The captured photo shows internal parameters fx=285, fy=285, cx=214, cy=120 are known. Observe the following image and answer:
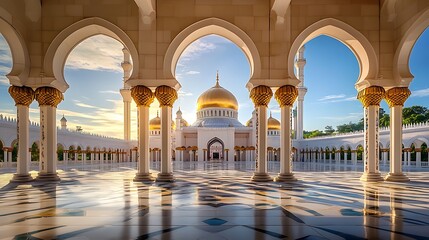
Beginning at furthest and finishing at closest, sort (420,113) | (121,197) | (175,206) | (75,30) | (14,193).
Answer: (420,113) → (75,30) → (14,193) → (121,197) → (175,206)

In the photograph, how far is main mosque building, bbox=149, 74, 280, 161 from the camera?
31.5 m

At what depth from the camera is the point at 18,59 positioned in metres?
7.08

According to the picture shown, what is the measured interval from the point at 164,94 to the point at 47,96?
3022mm

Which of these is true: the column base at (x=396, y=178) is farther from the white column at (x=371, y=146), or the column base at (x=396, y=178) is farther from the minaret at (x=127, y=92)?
the minaret at (x=127, y=92)

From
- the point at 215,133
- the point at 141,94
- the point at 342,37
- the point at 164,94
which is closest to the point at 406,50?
the point at 342,37

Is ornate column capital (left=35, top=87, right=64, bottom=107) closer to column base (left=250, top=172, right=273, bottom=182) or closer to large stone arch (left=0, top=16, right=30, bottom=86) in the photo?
large stone arch (left=0, top=16, right=30, bottom=86)

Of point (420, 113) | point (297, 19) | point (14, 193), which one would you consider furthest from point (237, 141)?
point (14, 193)

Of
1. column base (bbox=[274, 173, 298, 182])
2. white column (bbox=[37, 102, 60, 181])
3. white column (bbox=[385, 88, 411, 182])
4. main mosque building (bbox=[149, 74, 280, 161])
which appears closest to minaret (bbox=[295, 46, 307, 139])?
main mosque building (bbox=[149, 74, 280, 161])

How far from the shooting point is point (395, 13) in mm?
7223

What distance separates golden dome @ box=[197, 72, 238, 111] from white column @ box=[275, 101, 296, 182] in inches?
1096

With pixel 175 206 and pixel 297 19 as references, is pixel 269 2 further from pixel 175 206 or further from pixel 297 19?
pixel 175 206

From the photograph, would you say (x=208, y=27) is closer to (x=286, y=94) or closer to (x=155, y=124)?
(x=286, y=94)

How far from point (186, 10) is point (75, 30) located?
2843 millimetres

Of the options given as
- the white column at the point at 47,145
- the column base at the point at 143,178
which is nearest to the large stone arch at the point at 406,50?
the column base at the point at 143,178
